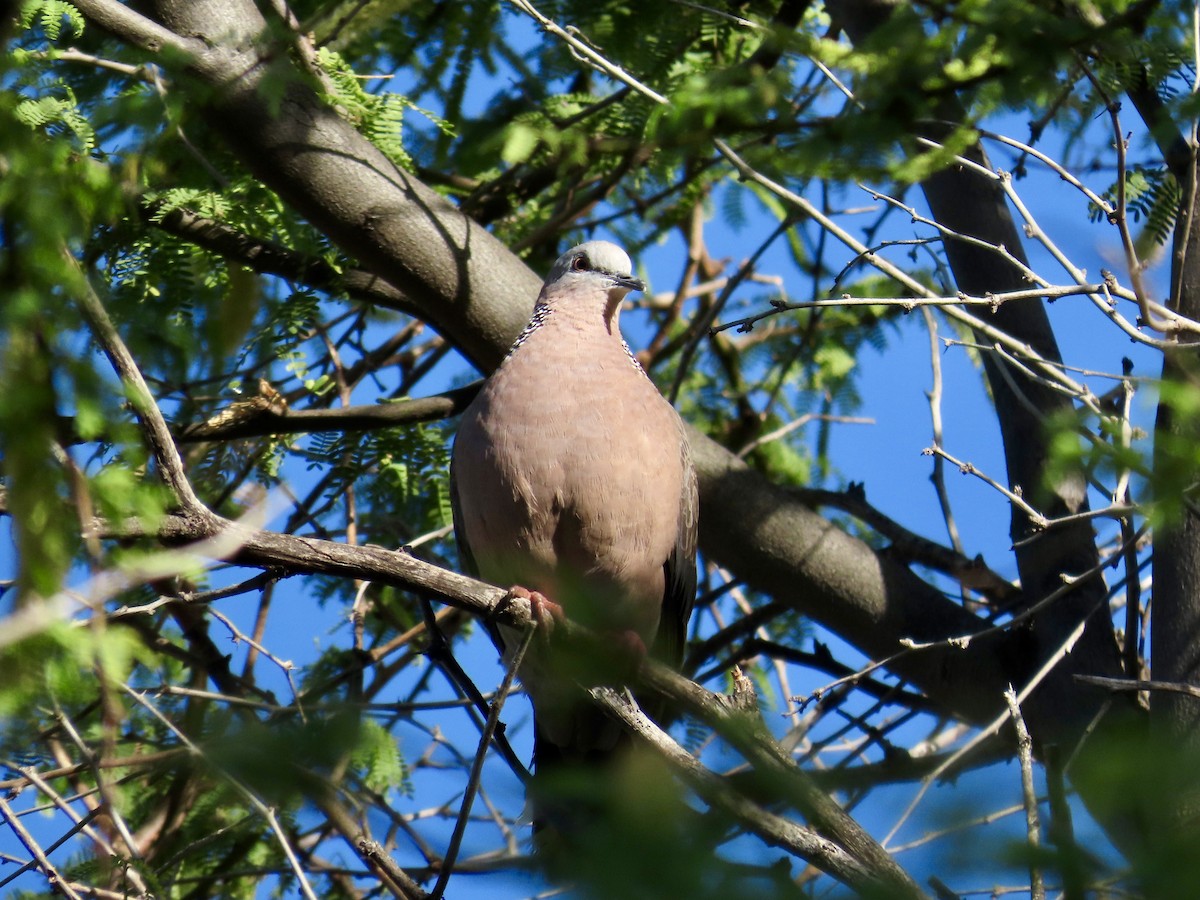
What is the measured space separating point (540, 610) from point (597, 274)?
1.84 m

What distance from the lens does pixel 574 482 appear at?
391 cm

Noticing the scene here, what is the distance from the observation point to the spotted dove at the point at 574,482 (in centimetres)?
392

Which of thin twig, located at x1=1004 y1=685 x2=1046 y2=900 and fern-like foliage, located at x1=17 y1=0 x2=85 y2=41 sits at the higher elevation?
fern-like foliage, located at x1=17 y1=0 x2=85 y2=41

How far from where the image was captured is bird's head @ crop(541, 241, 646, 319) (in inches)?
182

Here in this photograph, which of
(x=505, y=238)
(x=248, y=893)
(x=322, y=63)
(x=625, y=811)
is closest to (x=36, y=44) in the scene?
(x=322, y=63)

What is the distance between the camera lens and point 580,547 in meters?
3.99

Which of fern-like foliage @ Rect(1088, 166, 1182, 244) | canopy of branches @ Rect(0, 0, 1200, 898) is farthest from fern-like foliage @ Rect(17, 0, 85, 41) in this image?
fern-like foliage @ Rect(1088, 166, 1182, 244)

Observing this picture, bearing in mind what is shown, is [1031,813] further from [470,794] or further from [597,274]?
[597,274]

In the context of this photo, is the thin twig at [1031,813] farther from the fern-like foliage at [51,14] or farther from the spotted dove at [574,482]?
the fern-like foliage at [51,14]

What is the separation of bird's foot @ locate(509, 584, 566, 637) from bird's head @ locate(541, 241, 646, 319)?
1.58m

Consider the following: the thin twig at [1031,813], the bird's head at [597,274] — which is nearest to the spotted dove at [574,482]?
the bird's head at [597,274]

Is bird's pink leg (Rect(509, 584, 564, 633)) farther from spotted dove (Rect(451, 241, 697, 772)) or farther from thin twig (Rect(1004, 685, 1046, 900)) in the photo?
thin twig (Rect(1004, 685, 1046, 900))

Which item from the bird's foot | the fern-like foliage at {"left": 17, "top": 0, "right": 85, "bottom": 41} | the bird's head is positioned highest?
the fern-like foliage at {"left": 17, "top": 0, "right": 85, "bottom": 41}

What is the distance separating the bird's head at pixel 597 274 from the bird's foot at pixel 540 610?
158 centimetres
